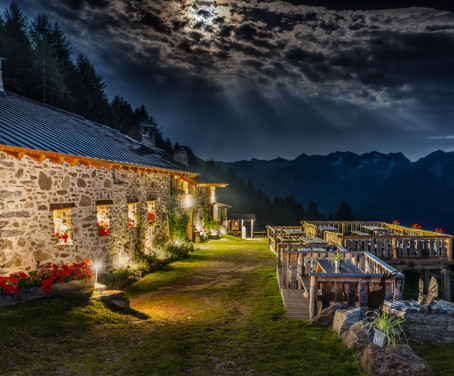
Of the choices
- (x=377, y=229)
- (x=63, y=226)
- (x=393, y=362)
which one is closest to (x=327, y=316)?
(x=393, y=362)

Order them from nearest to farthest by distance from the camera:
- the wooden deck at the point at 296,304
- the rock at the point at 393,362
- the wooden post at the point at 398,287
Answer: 1. the rock at the point at 393,362
2. the wooden post at the point at 398,287
3. the wooden deck at the point at 296,304

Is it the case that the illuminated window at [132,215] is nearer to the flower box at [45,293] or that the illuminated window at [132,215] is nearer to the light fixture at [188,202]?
the flower box at [45,293]

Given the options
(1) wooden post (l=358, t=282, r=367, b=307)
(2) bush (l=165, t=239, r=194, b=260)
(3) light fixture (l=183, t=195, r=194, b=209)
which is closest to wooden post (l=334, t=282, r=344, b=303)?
(1) wooden post (l=358, t=282, r=367, b=307)

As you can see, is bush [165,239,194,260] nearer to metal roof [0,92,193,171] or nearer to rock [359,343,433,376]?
metal roof [0,92,193,171]

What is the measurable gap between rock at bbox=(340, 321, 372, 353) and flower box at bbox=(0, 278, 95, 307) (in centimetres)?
719

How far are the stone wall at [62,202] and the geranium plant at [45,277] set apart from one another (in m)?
0.28

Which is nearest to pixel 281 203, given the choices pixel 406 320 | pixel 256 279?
pixel 256 279

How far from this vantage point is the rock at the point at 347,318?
5.39 metres

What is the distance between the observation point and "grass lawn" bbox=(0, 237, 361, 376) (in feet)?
15.2

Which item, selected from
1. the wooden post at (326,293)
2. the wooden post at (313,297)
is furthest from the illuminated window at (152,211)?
the wooden post at (326,293)

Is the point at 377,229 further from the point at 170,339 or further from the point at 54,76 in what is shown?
the point at 54,76

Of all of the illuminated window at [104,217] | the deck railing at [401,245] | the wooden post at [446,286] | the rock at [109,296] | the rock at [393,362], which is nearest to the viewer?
the rock at [393,362]

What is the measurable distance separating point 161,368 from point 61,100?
28.6 m

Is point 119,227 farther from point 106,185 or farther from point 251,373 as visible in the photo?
point 251,373
